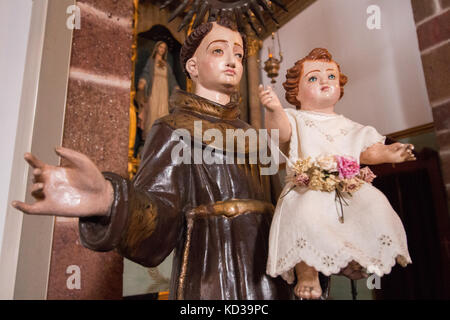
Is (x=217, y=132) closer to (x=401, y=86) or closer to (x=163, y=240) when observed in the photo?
(x=163, y=240)

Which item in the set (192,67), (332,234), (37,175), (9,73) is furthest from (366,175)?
(9,73)

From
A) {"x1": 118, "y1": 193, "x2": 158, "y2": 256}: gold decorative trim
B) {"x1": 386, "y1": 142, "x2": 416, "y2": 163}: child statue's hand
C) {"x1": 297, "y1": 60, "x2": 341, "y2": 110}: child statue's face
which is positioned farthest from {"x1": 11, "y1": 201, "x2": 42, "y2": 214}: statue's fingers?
{"x1": 386, "y1": 142, "x2": 416, "y2": 163}: child statue's hand

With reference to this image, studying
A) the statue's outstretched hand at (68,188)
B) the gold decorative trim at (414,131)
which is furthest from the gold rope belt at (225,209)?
the gold decorative trim at (414,131)

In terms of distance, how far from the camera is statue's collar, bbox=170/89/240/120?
1.23 metres

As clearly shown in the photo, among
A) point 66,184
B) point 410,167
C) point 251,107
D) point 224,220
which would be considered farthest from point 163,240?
point 251,107

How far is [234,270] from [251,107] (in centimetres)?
345

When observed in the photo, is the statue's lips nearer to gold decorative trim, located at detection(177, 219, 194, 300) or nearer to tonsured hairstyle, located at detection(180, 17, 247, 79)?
tonsured hairstyle, located at detection(180, 17, 247, 79)

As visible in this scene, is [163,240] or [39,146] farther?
[39,146]

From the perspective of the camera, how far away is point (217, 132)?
1171 millimetres

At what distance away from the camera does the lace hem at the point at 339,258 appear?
816 millimetres

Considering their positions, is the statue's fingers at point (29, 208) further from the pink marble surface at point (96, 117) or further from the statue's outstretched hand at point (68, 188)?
the pink marble surface at point (96, 117)

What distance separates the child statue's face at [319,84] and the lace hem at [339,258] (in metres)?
0.52

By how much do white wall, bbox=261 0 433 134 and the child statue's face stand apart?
1538 mm
